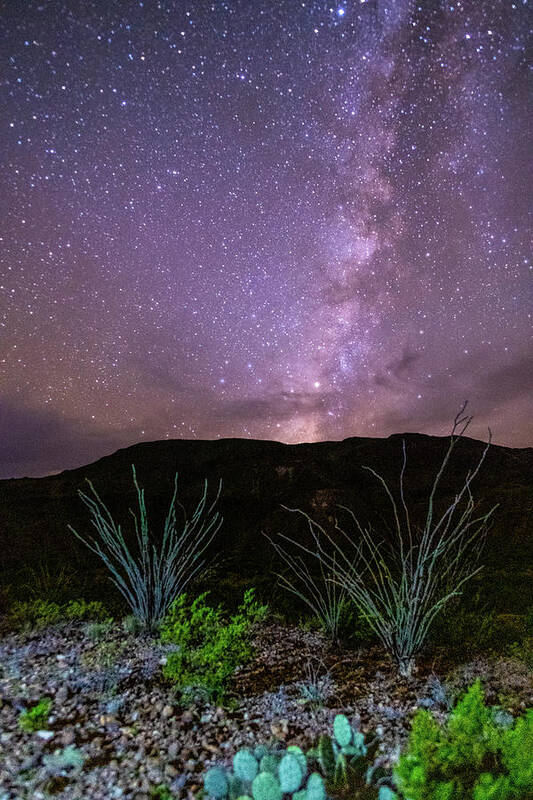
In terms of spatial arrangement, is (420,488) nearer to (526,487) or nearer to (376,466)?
(376,466)

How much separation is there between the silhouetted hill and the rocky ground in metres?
2.69

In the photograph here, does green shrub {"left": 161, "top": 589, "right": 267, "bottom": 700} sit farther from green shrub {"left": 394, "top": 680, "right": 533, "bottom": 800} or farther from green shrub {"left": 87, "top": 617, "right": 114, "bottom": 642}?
green shrub {"left": 394, "top": 680, "right": 533, "bottom": 800}

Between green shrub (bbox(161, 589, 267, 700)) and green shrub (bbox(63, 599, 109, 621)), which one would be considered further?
green shrub (bbox(63, 599, 109, 621))

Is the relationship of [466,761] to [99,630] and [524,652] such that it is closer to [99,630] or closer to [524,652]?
[524,652]

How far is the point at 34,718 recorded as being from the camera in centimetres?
187

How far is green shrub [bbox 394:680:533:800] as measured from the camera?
3.79 ft

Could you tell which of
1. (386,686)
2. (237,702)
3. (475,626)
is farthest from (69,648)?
(475,626)

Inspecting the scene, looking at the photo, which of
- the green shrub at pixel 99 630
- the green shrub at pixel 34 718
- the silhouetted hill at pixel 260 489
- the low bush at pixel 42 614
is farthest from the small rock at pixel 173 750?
the silhouetted hill at pixel 260 489

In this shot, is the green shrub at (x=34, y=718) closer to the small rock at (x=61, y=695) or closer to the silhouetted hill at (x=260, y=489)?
the small rock at (x=61, y=695)

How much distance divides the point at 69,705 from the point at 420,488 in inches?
298

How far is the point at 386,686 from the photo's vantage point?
230cm

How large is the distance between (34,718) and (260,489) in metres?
6.21

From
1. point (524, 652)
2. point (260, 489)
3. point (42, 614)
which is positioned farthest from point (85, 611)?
point (260, 489)

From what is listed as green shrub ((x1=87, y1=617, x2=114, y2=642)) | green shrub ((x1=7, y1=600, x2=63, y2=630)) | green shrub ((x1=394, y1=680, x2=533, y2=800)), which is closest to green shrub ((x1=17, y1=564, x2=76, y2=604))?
green shrub ((x1=7, y1=600, x2=63, y2=630))
